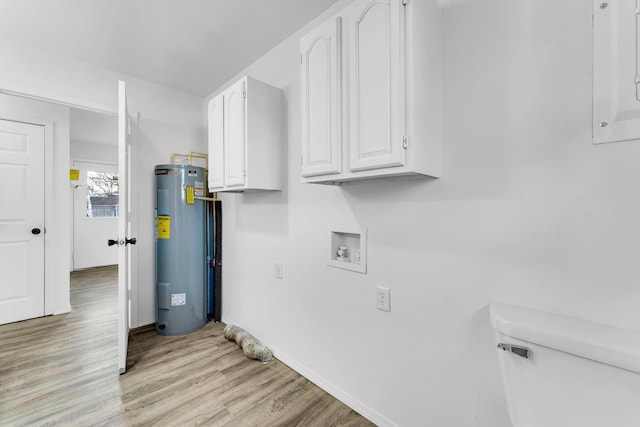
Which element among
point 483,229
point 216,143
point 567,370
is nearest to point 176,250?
point 216,143

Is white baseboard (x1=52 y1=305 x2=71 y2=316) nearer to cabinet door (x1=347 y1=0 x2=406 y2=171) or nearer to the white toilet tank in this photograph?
cabinet door (x1=347 y1=0 x2=406 y2=171)

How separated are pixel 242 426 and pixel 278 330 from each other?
73 cm

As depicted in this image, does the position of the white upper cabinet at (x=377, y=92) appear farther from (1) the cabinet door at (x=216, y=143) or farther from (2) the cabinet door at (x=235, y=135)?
(1) the cabinet door at (x=216, y=143)

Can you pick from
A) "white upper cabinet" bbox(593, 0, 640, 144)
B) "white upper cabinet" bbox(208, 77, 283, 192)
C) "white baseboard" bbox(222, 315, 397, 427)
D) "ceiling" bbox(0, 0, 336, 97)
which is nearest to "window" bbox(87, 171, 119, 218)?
"ceiling" bbox(0, 0, 336, 97)

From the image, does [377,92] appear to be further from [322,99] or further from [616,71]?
[616,71]

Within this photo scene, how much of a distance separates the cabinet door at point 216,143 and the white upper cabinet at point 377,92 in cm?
103

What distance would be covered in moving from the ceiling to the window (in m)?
4.05

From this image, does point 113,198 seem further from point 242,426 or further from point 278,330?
point 242,426

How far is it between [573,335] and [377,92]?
110 centimetres

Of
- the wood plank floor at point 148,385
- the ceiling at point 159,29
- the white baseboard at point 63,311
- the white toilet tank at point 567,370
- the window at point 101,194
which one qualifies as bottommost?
the wood plank floor at point 148,385

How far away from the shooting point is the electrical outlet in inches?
58.0

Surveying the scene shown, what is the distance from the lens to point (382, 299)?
150 cm

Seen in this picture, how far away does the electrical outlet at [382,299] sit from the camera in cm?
147

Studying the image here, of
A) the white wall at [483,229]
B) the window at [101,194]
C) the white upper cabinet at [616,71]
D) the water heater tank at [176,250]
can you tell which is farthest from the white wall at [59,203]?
the white upper cabinet at [616,71]
